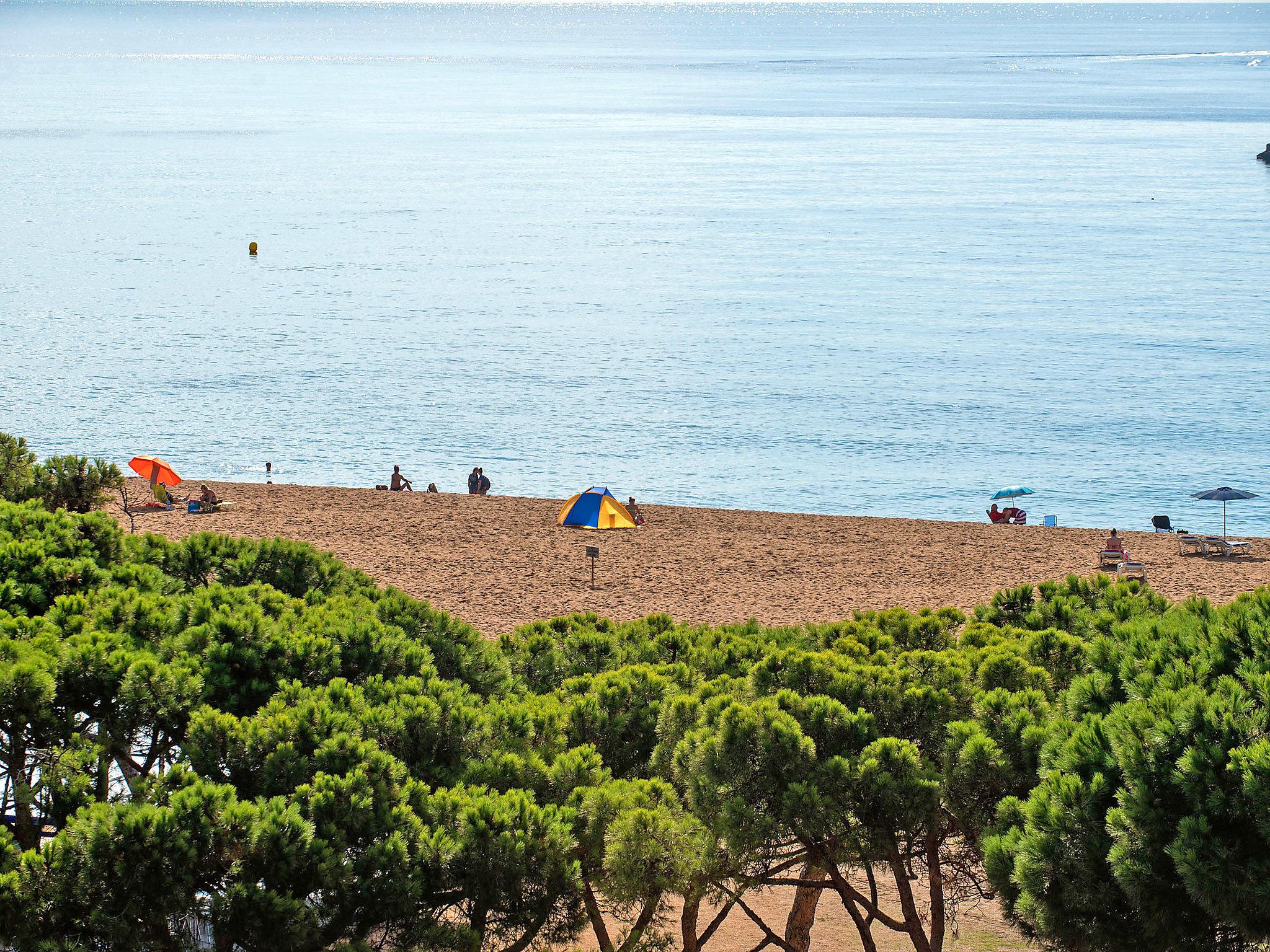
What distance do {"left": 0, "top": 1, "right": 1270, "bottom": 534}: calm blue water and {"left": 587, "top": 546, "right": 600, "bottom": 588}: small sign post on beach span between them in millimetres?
11990

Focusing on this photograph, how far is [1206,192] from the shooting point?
9425cm

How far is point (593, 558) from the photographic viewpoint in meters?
22.8

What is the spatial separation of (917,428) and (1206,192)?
6176 centimetres

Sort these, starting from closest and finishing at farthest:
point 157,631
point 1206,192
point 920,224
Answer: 1. point 157,631
2. point 920,224
3. point 1206,192

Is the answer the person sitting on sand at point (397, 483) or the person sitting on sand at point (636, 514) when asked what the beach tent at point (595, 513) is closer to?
the person sitting on sand at point (636, 514)

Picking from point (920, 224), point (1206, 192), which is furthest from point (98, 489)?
point (1206, 192)

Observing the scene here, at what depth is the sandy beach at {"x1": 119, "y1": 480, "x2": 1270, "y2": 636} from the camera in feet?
72.5

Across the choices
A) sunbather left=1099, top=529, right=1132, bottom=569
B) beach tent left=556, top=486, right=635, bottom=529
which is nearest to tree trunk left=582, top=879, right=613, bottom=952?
sunbather left=1099, top=529, right=1132, bottom=569

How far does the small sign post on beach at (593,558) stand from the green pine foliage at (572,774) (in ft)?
34.6

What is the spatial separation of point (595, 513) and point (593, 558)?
12.9ft

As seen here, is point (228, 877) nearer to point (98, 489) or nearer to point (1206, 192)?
point (98, 489)

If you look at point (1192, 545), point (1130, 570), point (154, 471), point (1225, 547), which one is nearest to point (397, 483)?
point (154, 471)

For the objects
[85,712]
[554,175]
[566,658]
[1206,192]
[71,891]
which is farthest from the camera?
[554,175]

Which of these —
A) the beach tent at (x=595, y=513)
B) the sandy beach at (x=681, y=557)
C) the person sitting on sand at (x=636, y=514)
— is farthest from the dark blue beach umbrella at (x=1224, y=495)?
the beach tent at (x=595, y=513)
